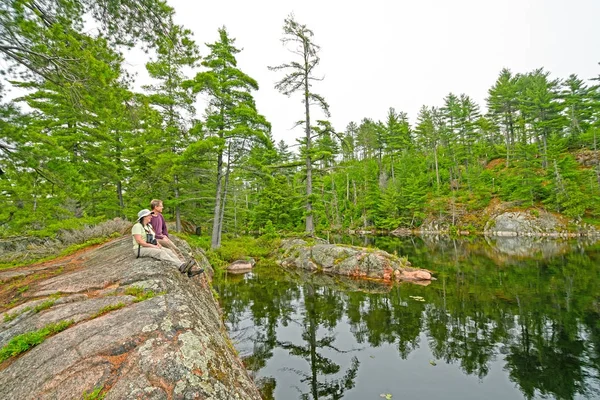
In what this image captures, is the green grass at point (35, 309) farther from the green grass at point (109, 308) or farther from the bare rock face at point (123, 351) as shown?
the green grass at point (109, 308)

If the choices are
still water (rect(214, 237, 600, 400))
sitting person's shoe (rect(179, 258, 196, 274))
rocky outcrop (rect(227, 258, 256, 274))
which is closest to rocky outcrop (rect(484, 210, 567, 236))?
still water (rect(214, 237, 600, 400))

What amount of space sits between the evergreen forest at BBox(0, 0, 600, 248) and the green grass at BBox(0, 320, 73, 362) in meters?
4.69

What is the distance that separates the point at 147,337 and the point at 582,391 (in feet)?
23.4

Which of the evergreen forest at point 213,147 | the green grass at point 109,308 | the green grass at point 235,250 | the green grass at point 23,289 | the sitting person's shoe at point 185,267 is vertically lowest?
the green grass at point 235,250

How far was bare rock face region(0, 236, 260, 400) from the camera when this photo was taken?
91.8 inches

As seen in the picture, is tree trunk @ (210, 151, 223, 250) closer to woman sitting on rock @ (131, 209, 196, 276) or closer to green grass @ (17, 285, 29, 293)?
woman sitting on rock @ (131, 209, 196, 276)

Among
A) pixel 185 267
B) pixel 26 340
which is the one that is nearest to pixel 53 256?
pixel 185 267

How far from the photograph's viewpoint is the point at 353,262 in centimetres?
1434

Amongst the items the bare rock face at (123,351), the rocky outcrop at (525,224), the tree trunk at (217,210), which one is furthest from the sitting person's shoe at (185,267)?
the rocky outcrop at (525,224)

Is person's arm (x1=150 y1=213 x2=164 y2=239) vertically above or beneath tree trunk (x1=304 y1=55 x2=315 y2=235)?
beneath

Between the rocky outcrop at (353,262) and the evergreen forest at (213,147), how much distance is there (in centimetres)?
342

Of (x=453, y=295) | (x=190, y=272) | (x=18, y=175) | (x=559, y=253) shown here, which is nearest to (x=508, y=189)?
(x=559, y=253)

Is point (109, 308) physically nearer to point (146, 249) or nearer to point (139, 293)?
point (139, 293)

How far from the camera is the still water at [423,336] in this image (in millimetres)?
5352
